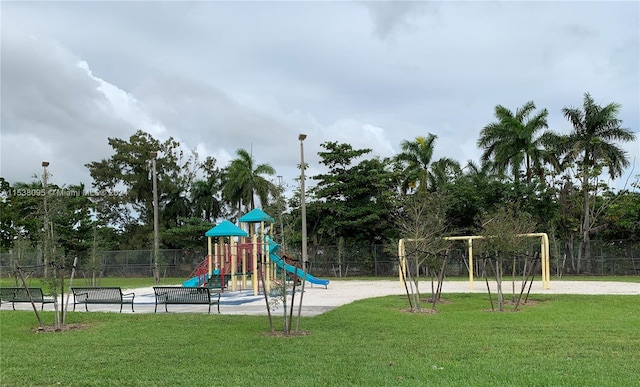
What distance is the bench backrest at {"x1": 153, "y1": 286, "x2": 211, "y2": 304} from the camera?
586 inches

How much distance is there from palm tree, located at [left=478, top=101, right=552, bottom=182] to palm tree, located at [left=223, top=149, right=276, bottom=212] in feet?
55.5

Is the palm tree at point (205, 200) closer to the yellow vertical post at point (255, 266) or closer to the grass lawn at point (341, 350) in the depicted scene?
the yellow vertical post at point (255, 266)

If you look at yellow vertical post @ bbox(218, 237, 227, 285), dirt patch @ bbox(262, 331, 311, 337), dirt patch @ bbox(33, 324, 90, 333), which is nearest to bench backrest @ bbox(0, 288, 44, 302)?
dirt patch @ bbox(33, 324, 90, 333)

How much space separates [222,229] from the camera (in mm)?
23562

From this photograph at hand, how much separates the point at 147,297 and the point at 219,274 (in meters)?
3.87

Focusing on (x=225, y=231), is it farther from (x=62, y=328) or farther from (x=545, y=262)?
(x=545, y=262)

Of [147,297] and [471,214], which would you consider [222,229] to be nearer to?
[147,297]

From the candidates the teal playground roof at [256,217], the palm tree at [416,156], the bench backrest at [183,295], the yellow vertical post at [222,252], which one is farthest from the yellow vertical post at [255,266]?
the palm tree at [416,156]

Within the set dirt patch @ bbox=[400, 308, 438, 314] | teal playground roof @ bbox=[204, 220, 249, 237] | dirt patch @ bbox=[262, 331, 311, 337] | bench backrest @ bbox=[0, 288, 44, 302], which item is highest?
teal playground roof @ bbox=[204, 220, 249, 237]

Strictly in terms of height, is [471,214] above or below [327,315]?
above

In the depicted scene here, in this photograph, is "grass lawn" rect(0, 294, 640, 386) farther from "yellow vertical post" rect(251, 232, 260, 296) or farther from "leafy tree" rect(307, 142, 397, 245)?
"leafy tree" rect(307, 142, 397, 245)

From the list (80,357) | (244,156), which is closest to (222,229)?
(80,357)

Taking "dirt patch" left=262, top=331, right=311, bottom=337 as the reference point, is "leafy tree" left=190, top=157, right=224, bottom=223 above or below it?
above

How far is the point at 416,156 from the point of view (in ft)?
131
